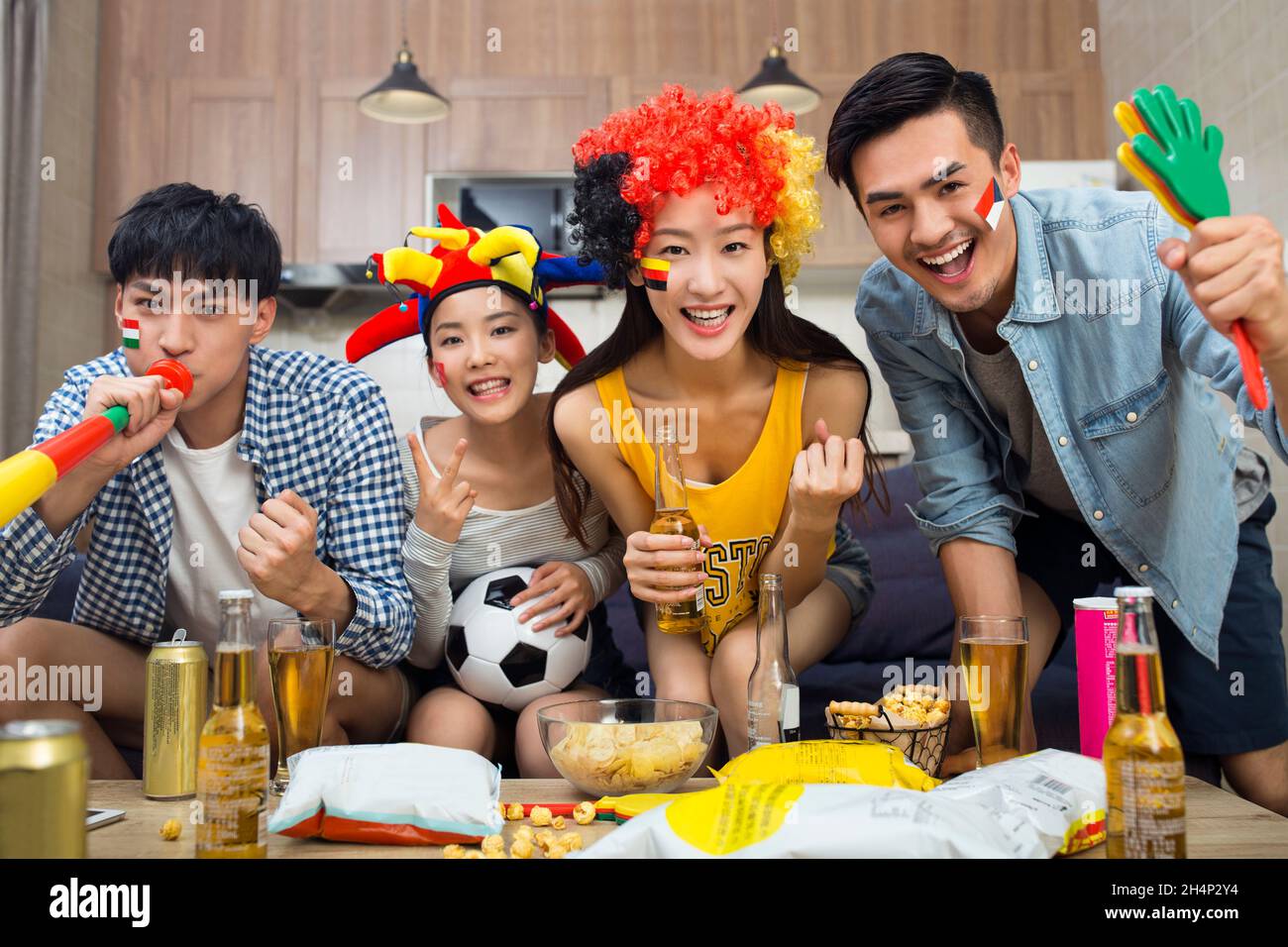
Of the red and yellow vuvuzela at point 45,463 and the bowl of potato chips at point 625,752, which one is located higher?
the red and yellow vuvuzela at point 45,463

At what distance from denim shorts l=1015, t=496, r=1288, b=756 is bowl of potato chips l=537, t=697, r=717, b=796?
34.3 inches

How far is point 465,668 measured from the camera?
5.24ft

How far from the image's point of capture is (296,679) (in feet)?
3.48

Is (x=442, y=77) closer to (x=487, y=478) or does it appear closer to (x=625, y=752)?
(x=487, y=478)

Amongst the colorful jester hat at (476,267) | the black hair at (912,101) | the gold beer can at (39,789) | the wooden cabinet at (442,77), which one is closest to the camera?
the gold beer can at (39,789)

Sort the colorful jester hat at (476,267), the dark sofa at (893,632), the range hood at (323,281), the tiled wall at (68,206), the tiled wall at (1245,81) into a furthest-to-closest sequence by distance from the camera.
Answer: the range hood at (323,281), the tiled wall at (68,206), the tiled wall at (1245,81), the dark sofa at (893,632), the colorful jester hat at (476,267)

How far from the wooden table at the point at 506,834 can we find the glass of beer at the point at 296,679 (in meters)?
0.06

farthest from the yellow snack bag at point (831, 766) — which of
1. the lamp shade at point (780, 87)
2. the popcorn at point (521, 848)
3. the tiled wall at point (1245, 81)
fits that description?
the lamp shade at point (780, 87)

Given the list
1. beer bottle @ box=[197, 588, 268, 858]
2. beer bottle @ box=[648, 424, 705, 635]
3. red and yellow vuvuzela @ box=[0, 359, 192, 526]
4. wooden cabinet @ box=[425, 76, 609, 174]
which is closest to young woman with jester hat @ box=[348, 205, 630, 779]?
beer bottle @ box=[648, 424, 705, 635]

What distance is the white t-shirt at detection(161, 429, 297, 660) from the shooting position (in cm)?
158

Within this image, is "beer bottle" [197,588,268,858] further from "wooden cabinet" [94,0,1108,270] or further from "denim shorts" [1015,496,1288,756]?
"wooden cabinet" [94,0,1108,270]

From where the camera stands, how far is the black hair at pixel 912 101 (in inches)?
53.4

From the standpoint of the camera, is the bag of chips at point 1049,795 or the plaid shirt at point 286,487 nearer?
the bag of chips at point 1049,795

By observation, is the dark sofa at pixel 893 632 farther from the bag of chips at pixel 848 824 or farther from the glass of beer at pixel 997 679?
the bag of chips at pixel 848 824
